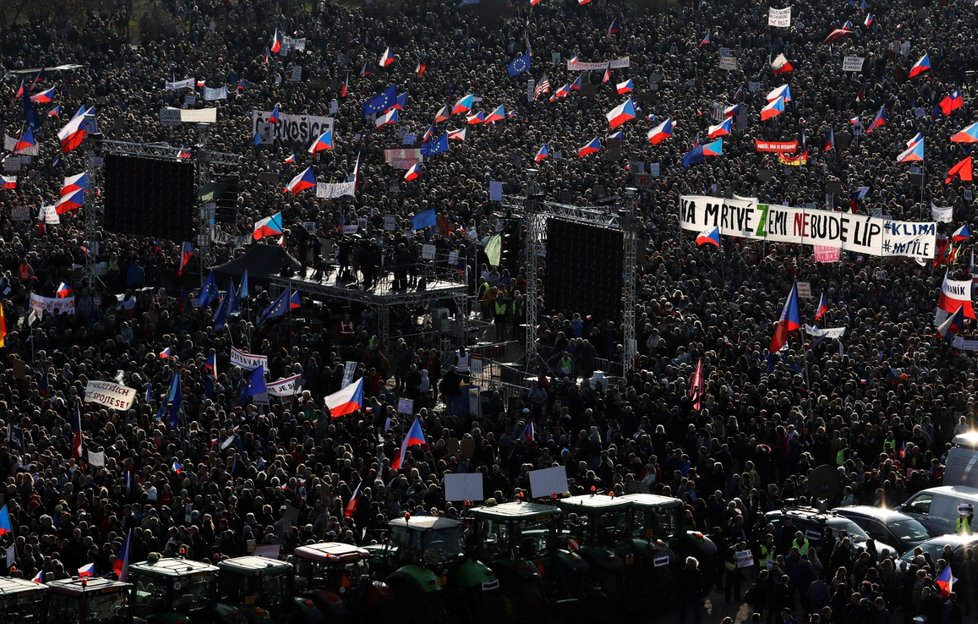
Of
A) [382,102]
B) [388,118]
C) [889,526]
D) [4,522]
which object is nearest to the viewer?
[4,522]

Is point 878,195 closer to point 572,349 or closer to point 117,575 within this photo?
point 572,349

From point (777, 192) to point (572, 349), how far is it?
43.3 feet

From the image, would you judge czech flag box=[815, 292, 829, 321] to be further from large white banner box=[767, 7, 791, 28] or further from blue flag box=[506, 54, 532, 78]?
large white banner box=[767, 7, 791, 28]

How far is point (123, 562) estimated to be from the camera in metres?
24.2

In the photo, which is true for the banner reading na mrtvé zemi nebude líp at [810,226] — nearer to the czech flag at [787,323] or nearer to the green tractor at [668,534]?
the czech flag at [787,323]

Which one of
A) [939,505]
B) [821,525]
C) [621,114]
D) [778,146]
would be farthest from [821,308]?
[621,114]

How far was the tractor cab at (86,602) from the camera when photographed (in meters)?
20.8

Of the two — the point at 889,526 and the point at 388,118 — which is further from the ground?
the point at 388,118

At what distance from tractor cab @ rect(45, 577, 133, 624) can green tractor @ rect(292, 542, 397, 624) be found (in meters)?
2.38

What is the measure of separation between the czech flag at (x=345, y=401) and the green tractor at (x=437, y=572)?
728cm

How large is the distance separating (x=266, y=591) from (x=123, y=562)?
2838mm

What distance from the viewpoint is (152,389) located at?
3309 cm

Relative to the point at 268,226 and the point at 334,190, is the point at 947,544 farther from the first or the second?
the point at 334,190

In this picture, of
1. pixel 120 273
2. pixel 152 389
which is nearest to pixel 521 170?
pixel 120 273
